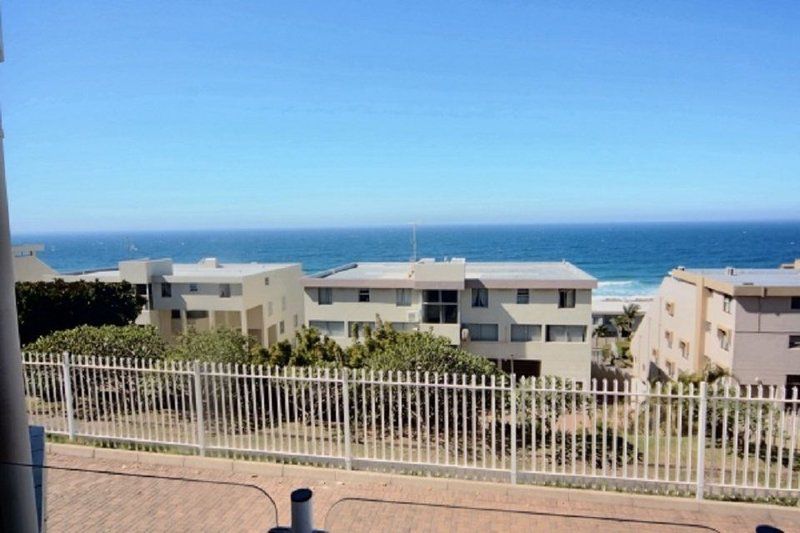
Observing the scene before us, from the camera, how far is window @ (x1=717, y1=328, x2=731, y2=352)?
75.6 feet

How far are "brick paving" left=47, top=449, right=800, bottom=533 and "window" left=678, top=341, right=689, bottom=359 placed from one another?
23.2m

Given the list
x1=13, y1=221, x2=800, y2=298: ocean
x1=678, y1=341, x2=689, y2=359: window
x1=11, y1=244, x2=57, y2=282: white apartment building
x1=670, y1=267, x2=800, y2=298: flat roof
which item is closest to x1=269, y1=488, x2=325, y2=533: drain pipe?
x1=670, y1=267, x2=800, y2=298: flat roof

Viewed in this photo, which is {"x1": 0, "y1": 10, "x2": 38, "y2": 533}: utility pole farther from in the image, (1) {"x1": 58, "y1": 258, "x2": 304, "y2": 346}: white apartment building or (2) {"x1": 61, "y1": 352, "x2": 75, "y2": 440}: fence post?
(1) {"x1": 58, "y1": 258, "x2": 304, "y2": 346}: white apartment building

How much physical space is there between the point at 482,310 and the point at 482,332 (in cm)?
103

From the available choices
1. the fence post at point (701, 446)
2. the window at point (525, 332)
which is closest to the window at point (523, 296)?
the window at point (525, 332)

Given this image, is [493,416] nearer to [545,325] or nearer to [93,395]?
[93,395]

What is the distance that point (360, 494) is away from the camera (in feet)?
21.1

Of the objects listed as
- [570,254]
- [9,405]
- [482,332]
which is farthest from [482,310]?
[570,254]

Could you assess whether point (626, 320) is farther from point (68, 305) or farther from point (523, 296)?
point (68, 305)

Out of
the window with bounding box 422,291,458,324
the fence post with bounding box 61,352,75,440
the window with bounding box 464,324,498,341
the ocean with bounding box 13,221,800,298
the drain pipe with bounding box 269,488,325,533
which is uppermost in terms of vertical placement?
the drain pipe with bounding box 269,488,325,533

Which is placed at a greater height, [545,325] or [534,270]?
[534,270]

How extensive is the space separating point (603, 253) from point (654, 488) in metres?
132

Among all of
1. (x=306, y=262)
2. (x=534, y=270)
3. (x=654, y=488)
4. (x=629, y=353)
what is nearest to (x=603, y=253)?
(x=306, y=262)

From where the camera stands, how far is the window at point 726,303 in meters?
22.8
